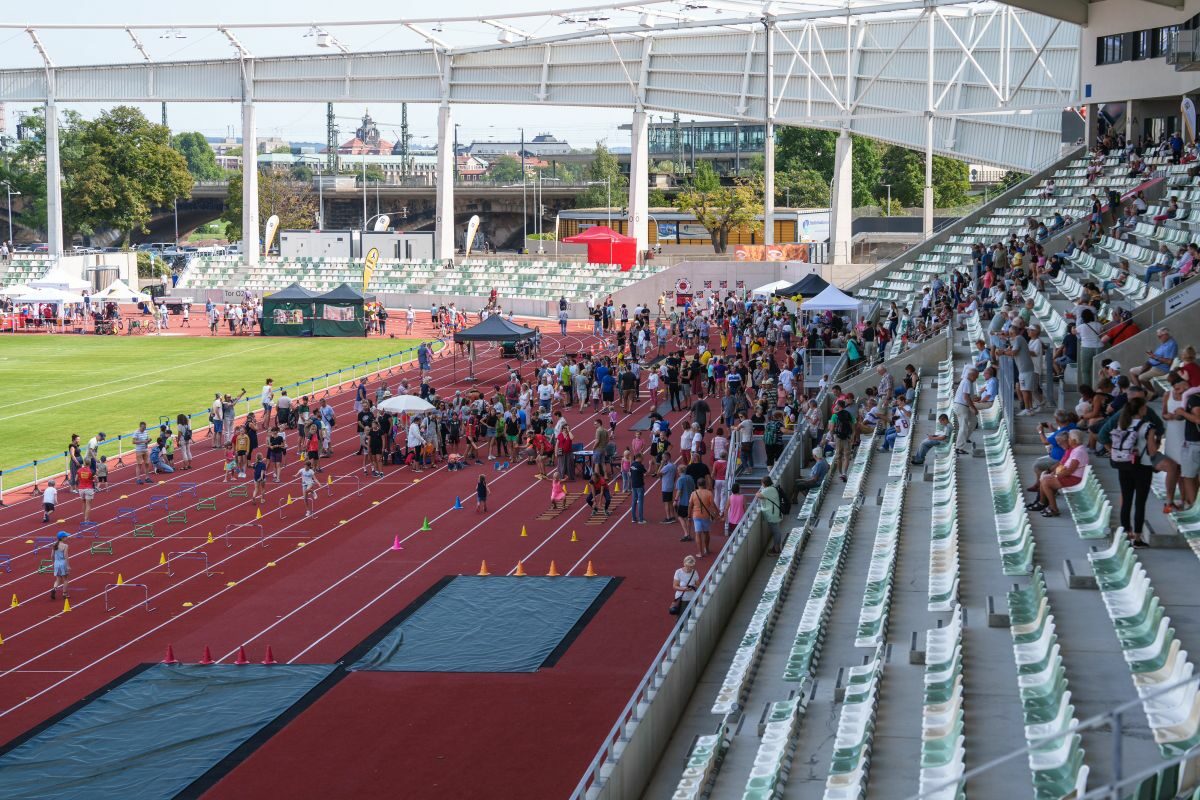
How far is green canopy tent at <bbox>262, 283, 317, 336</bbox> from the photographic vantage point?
192 feet

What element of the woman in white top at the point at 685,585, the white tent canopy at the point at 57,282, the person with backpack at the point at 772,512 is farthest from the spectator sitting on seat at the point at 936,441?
the white tent canopy at the point at 57,282

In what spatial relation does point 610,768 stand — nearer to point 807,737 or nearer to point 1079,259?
point 807,737

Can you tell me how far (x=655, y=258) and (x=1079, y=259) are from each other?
39530 millimetres

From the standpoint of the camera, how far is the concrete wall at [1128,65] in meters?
38.0

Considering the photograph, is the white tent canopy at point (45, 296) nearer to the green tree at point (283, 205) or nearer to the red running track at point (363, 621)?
the red running track at point (363, 621)

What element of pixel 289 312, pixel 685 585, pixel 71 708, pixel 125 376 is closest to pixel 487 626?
pixel 685 585

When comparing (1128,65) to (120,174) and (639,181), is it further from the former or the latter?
(120,174)

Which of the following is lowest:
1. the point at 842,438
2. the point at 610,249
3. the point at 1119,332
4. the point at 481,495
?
the point at 481,495

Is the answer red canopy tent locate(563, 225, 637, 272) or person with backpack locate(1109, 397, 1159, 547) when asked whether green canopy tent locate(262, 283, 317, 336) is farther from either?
person with backpack locate(1109, 397, 1159, 547)

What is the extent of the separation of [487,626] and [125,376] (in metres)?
30.8

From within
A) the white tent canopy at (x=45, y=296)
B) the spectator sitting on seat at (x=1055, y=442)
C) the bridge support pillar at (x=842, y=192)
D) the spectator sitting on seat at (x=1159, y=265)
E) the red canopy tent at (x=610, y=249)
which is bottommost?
the spectator sitting on seat at (x=1055, y=442)

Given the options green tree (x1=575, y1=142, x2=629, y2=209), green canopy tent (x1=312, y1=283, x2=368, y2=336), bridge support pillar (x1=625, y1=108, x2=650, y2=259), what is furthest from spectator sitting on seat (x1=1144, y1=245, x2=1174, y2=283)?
green tree (x1=575, y1=142, x2=629, y2=209)

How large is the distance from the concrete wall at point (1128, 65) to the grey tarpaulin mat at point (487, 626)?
23295mm

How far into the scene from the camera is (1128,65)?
40.9 meters
